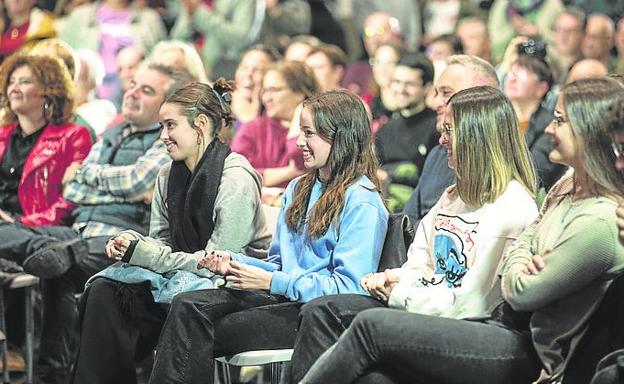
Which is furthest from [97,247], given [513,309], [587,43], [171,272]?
[587,43]

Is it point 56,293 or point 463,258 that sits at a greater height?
point 463,258

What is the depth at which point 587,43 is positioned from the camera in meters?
6.84

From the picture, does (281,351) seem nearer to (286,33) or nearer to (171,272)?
(171,272)

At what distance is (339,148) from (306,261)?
13.2 inches

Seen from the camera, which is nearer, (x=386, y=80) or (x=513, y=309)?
(x=513, y=309)

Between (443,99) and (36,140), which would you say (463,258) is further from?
(36,140)

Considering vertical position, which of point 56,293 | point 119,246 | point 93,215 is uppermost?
point 119,246

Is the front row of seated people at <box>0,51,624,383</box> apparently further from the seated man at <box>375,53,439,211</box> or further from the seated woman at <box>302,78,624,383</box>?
the seated man at <box>375,53,439,211</box>

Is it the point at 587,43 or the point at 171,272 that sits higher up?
the point at 587,43

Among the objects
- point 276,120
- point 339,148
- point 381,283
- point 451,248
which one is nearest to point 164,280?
point 339,148

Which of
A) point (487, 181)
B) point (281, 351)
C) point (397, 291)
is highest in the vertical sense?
point (487, 181)

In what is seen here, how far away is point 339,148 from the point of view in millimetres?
3467

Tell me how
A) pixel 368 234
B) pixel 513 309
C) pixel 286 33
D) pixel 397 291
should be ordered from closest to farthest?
pixel 513 309, pixel 397 291, pixel 368 234, pixel 286 33

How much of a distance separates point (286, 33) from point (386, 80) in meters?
1.65
